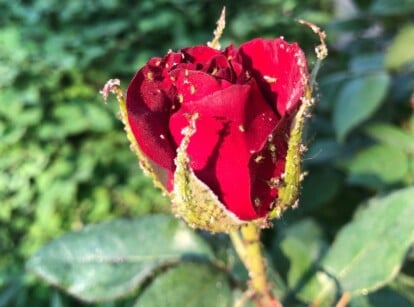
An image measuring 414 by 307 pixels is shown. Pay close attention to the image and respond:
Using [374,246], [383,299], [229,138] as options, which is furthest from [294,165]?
[383,299]

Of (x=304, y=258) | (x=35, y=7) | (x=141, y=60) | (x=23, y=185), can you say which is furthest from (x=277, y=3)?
(x=304, y=258)

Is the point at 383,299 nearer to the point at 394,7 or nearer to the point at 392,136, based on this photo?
the point at 392,136

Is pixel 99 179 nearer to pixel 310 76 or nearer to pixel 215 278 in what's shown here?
pixel 215 278

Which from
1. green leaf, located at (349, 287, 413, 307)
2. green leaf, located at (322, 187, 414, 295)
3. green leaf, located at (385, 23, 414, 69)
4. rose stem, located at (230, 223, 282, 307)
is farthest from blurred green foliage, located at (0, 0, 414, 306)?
rose stem, located at (230, 223, 282, 307)

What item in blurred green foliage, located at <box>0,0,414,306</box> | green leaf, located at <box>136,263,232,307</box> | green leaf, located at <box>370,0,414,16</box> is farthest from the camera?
blurred green foliage, located at <box>0,0,414,306</box>

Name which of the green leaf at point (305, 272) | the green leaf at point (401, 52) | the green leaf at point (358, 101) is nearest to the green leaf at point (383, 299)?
the green leaf at point (305, 272)

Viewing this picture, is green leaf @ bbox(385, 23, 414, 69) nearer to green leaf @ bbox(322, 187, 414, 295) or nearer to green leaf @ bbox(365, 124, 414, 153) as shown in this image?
green leaf @ bbox(365, 124, 414, 153)
